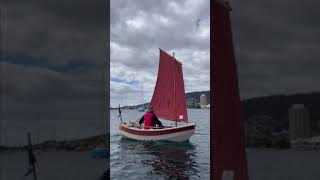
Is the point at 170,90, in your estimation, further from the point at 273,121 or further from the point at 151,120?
the point at 273,121

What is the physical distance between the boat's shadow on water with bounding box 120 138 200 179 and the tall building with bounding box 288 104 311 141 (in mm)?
13011

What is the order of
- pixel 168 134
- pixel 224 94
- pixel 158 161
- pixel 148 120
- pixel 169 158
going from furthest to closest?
pixel 148 120 → pixel 168 134 → pixel 169 158 → pixel 158 161 → pixel 224 94

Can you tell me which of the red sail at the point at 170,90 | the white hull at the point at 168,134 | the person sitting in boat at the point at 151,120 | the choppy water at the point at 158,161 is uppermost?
the red sail at the point at 170,90

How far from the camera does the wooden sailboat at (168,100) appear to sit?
90.8ft

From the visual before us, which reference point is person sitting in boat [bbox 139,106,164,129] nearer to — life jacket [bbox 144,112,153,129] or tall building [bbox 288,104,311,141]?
life jacket [bbox 144,112,153,129]

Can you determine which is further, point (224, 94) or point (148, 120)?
point (148, 120)

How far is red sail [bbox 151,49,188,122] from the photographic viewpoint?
29547 mm

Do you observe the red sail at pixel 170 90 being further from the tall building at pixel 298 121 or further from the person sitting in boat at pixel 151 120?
the tall building at pixel 298 121

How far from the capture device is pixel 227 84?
2.65 metres

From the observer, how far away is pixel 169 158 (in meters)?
23.4

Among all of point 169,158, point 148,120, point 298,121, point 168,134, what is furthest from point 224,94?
point 148,120

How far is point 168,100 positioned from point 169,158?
778 cm

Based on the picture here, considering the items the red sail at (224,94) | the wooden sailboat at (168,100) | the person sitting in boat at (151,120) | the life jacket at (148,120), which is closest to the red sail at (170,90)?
the wooden sailboat at (168,100)

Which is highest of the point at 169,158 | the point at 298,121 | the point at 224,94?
the point at 224,94
